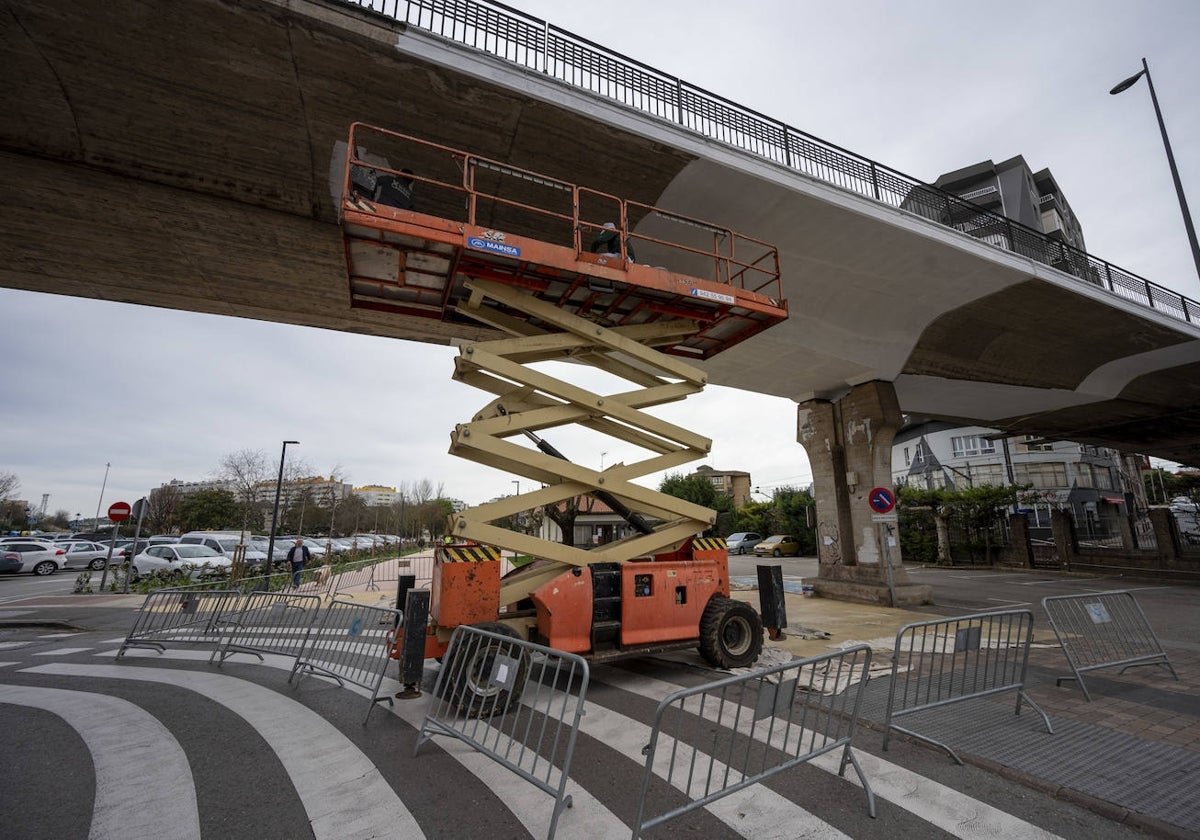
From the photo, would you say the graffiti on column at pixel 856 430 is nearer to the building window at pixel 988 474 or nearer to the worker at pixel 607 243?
the worker at pixel 607 243

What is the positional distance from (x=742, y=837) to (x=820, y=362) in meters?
12.6

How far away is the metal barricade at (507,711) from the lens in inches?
128

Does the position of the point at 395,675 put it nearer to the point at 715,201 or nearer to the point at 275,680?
the point at 275,680

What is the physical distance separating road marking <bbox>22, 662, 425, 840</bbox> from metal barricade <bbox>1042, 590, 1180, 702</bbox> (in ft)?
18.4

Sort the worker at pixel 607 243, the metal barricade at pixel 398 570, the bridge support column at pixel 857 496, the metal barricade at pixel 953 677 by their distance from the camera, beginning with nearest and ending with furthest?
the metal barricade at pixel 953 677
the worker at pixel 607 243
the bridge support column at pixel 857 496
the metal barricade at pixel 398 570

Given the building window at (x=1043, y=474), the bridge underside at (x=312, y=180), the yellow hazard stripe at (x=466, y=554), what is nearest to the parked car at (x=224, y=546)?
the bridge underside at (x=312, y=180)

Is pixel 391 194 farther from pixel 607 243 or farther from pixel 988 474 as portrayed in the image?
pixel 988 474

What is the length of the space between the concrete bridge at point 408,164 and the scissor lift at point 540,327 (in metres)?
1.03

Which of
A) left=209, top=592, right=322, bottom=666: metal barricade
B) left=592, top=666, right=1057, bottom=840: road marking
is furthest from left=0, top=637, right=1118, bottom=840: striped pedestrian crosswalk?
left=209, top=592, right=322, bottom=666: metal barricade

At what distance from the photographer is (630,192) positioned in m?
8.54

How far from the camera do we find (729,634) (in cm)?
649

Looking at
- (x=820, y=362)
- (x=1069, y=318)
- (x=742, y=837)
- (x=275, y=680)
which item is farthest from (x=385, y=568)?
(x=1069, y=318)

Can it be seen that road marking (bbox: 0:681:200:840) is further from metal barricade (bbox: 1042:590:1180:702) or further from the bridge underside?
the bridge underside

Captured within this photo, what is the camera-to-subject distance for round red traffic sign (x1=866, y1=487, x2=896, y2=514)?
12476mm
